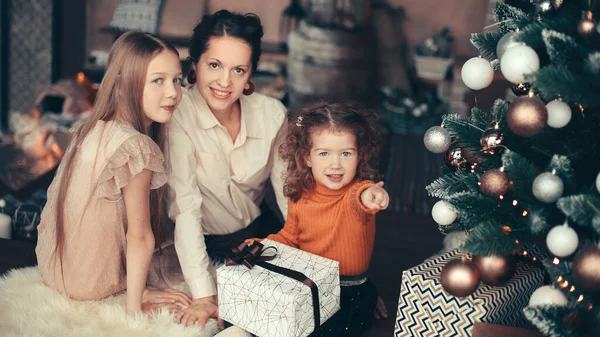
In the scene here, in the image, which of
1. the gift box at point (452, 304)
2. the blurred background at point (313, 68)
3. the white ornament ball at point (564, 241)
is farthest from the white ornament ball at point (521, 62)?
the blurred background at point (313, 68)

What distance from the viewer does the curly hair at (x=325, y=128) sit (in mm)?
1979

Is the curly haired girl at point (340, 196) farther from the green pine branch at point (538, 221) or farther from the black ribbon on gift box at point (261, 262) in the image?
the green pine branch at point (538, 221)

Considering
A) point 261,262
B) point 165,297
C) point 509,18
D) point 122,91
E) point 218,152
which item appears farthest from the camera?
point 218,152

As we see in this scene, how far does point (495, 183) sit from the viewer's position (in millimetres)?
1399

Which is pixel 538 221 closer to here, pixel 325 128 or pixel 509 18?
pixel 509 18

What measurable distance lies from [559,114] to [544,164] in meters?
0.21

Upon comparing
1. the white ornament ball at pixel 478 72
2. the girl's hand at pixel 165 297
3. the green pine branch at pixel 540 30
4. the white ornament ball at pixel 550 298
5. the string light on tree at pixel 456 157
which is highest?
the green pine branch at pixel 540 30

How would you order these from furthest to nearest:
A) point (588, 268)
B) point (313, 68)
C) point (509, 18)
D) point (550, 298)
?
point (313, 68), point (509, 18), point (550, 298), point (588, 268)

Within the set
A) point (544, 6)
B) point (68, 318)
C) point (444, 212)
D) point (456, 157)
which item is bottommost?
point (68, 318)

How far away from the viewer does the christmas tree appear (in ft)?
4.22

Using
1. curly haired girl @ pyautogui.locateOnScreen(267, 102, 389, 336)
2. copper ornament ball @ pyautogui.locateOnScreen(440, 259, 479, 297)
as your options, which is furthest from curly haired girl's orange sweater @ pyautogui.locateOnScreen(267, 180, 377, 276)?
copper ornament ball @ pyautogui.locateOnScreen(440, 259, 479, 297)

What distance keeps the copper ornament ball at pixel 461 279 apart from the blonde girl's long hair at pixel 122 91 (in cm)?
98

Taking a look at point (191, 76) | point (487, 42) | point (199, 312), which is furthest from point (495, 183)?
point (191, 76)

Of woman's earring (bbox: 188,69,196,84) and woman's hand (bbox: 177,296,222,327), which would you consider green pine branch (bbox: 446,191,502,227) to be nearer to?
woman's hand (bbox: 177,296,222,327)
